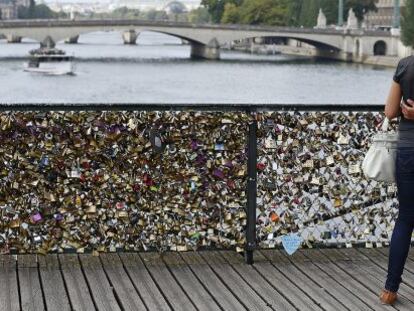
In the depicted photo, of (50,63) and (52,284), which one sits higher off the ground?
(52,284)

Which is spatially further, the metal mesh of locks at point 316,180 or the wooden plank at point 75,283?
the metal mesh of locks at point 316,180

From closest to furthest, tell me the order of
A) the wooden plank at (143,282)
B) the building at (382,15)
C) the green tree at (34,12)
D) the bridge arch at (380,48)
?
the wooden plank at (143,282)
the bridge arch at (380,48)
the building at (382,15)
the green tree at (34,12)

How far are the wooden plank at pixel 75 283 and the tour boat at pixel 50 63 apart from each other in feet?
152

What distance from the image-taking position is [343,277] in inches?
206

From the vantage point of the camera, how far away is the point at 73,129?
5.29m

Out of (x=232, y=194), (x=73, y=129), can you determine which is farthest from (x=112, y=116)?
(x=232, y=194)

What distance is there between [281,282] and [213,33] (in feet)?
229

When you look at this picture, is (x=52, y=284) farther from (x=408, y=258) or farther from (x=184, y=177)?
(x=408, y=258)

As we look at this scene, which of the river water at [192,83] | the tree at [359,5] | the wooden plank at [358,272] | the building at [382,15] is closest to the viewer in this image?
the wooden plank at [358,272]

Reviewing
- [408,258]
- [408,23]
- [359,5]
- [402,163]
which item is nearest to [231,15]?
[359,5]

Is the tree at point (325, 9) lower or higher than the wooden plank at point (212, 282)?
lower

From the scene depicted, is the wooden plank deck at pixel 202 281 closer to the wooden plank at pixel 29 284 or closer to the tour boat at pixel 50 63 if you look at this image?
the wooden plank at pixel 29 284

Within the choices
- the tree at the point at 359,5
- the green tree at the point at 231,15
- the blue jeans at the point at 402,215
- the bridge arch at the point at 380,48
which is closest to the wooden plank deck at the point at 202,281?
the blue jeans at the point at 402,215

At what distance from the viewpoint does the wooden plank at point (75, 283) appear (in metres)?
4.64
